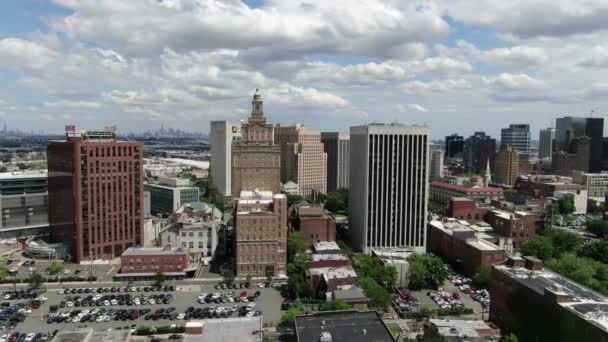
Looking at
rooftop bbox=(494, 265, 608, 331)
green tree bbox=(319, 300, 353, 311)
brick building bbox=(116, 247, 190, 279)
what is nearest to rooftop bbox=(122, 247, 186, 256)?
brick building bbox=(116, 247, 190, 279)

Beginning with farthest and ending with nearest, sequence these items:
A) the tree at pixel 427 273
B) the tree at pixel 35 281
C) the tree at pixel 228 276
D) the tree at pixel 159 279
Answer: the tree at pixel 228 276 < the tree at pixel 159 279 < the tree at pixel 427 273 < the tree at pixel 35 281

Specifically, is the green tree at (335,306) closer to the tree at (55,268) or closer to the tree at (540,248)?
the tree at (540,248)

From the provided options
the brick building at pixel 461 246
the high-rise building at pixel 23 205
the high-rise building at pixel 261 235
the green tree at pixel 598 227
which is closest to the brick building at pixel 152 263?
the high-rise building at pixel 261 235

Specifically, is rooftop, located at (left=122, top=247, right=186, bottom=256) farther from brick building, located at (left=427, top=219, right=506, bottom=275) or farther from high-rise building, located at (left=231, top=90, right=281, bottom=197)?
brick building, located at (left=427, top=219, right=506, bottom=275)

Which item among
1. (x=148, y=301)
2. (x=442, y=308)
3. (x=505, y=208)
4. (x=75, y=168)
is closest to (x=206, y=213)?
(x=75, y=168)

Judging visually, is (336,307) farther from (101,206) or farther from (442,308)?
(101,206)

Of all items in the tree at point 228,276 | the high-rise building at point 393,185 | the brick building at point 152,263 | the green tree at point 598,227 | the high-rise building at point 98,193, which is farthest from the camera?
the green tree at point 598,227
